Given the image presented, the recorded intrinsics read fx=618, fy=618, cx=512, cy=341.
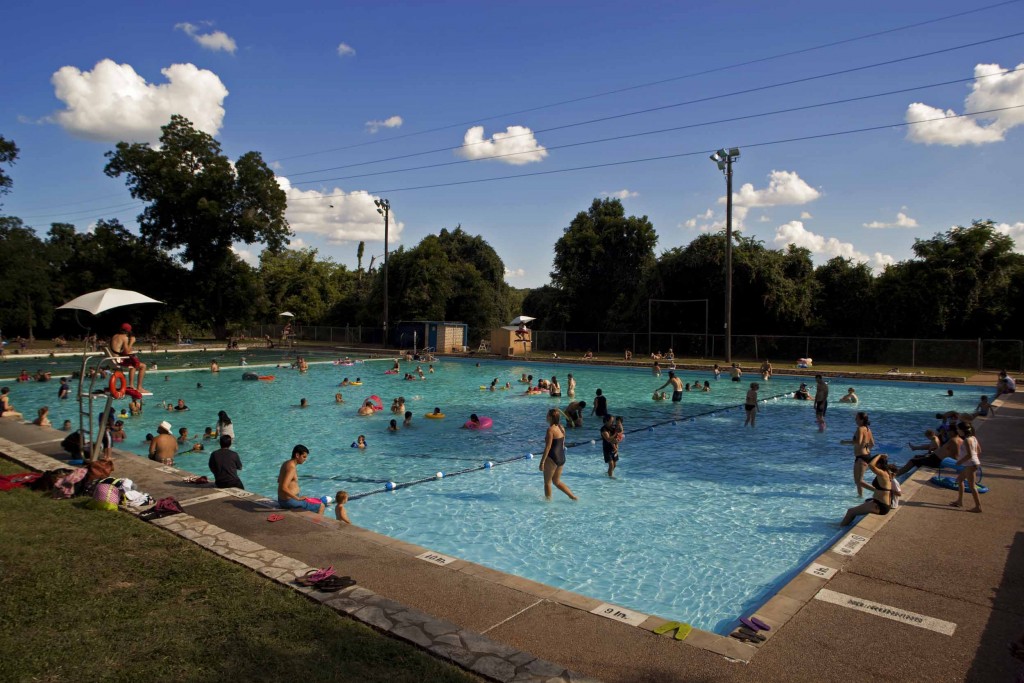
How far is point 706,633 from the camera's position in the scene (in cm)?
516

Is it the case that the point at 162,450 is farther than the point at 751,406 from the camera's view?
No

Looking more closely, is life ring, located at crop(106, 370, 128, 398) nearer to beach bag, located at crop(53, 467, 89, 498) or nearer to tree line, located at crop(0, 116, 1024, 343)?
beach bag, located at crop(53, 467, 89, 498)

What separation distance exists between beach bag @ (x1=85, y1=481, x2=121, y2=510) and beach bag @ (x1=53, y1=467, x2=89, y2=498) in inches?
20.3

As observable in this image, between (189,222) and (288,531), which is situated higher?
(189,222)

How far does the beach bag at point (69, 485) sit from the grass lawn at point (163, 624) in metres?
1.82

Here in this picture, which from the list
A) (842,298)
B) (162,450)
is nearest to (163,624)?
(162,450)

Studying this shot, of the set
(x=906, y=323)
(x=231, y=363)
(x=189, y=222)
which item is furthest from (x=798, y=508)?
(x=189, y=222)

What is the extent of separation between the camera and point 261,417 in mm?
20516

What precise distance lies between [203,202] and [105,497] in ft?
156

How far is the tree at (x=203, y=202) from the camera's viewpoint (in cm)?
5106

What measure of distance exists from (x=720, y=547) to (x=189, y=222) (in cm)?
5386

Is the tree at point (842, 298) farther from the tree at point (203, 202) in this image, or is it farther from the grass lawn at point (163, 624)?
the tree at point (203, 202)

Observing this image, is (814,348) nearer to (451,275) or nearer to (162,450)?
(451,275)

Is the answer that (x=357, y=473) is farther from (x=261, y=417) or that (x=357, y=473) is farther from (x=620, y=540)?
(x=261, y=417)
